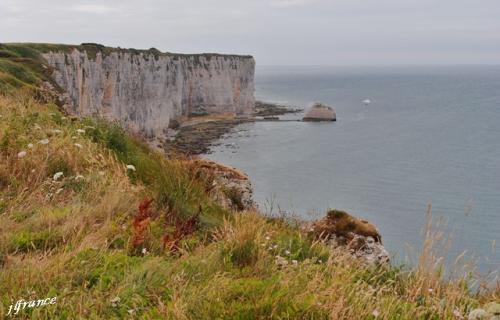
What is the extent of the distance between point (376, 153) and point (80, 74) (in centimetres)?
3530

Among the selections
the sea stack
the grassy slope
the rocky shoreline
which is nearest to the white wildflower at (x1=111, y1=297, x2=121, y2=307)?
the grassy slope

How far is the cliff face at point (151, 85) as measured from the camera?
40250 millimetres

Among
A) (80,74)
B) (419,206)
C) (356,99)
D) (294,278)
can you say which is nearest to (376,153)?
(419,206)

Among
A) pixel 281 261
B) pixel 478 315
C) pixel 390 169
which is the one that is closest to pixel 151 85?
pixel 390 169

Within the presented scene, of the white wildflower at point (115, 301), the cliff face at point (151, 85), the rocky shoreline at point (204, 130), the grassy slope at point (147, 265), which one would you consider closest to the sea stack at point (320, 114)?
the rocky shoreline at point (204, 130)

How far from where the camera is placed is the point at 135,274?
11.4 feet

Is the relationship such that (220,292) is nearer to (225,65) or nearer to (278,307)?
(278,307)

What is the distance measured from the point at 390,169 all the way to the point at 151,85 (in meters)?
33.7

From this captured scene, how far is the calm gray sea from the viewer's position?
32625 mm

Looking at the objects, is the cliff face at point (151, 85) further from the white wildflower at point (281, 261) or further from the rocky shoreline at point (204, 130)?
the white wildflower at point (281, 261)

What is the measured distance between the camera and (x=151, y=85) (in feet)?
211

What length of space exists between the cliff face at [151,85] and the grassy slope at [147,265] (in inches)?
497

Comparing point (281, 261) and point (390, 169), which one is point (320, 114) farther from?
point (281, 261)

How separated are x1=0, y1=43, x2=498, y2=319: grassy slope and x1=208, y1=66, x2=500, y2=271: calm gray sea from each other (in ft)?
31.7
